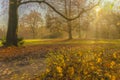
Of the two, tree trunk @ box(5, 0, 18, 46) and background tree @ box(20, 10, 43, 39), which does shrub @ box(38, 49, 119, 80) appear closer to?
tree trunk @ box(5, 0, 18, 46)

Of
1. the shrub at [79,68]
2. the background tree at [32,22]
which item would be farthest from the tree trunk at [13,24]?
the background tree at [32,22]

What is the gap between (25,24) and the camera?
81000mm

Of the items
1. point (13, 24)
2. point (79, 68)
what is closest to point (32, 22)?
point (13, 24)

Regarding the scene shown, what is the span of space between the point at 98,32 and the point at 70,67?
65.6 metres

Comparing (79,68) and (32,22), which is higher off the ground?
(32,22)

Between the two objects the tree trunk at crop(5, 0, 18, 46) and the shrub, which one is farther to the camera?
the tree trunk at crop(5, 0, 18, 46)

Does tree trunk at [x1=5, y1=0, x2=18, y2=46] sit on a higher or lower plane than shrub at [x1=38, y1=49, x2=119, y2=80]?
higher

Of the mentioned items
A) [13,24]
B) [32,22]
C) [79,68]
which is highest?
[32,22]

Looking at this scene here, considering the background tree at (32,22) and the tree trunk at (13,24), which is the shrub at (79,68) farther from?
the background tree at (32,22)

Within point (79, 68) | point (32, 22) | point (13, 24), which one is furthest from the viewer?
point (32, 22)

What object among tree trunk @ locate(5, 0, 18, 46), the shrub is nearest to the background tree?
tree trunk @ locate(5, 0, 18, 46)

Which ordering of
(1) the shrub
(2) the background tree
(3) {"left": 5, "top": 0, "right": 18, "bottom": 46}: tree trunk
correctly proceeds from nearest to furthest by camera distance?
(1) the shrub
(3) {"left": 5, "top": 0, "right": 18, "bottom": 46}: tree trunk
(2) the background tree

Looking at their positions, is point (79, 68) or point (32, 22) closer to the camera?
point (79, 68)

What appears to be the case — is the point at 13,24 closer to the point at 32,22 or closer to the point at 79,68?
the point at 79,68
